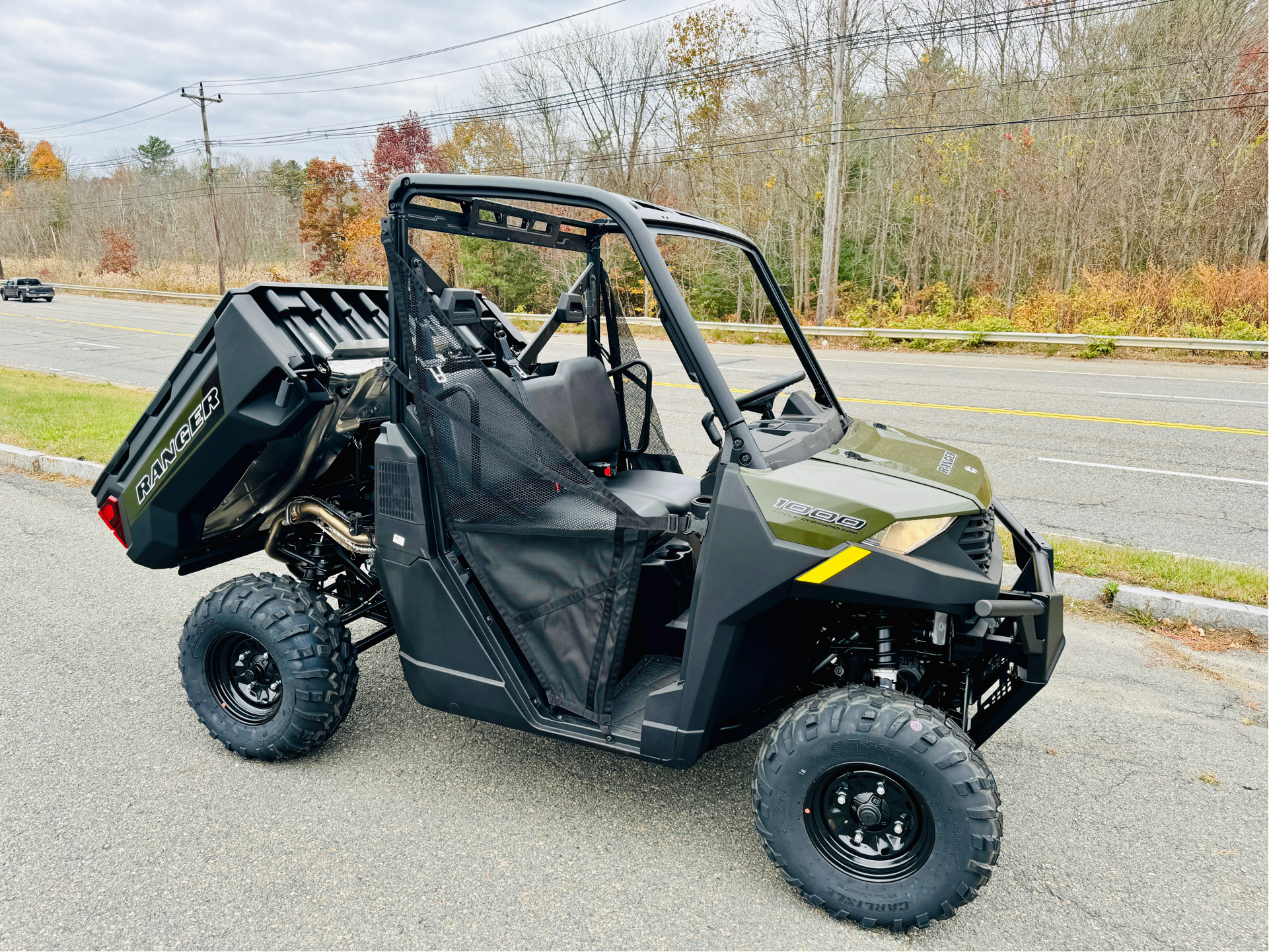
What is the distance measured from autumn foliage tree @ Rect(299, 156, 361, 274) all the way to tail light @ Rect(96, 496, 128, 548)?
127ft

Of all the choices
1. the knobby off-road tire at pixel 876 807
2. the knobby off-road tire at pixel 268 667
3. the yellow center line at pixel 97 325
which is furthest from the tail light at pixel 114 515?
the yellow center line at pixel 97 325

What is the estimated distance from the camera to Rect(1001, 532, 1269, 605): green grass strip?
432 cm

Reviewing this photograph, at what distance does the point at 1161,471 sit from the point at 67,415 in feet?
36.3

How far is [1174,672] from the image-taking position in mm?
3760

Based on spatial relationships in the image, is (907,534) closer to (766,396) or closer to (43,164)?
(766,396)

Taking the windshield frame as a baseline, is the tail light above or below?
below

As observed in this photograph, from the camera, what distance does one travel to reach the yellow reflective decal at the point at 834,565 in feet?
7.22

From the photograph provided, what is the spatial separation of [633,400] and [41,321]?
26989mm

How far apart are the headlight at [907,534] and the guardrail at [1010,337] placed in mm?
10727

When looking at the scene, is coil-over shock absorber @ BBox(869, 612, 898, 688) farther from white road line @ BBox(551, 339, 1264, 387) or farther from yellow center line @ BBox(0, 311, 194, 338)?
yellow center line @ BBox(0, 311, 194, 338)

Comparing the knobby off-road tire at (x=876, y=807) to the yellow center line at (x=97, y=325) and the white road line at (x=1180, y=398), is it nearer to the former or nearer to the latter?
the white road line at (x=1180, y=398)

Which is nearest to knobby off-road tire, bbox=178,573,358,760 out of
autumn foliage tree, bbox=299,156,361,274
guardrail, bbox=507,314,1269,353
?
guardrail, bbox=507,314,1269,353

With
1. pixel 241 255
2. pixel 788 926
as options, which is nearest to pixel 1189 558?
pixel 788 926

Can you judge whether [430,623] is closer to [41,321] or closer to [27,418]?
[27,418]
